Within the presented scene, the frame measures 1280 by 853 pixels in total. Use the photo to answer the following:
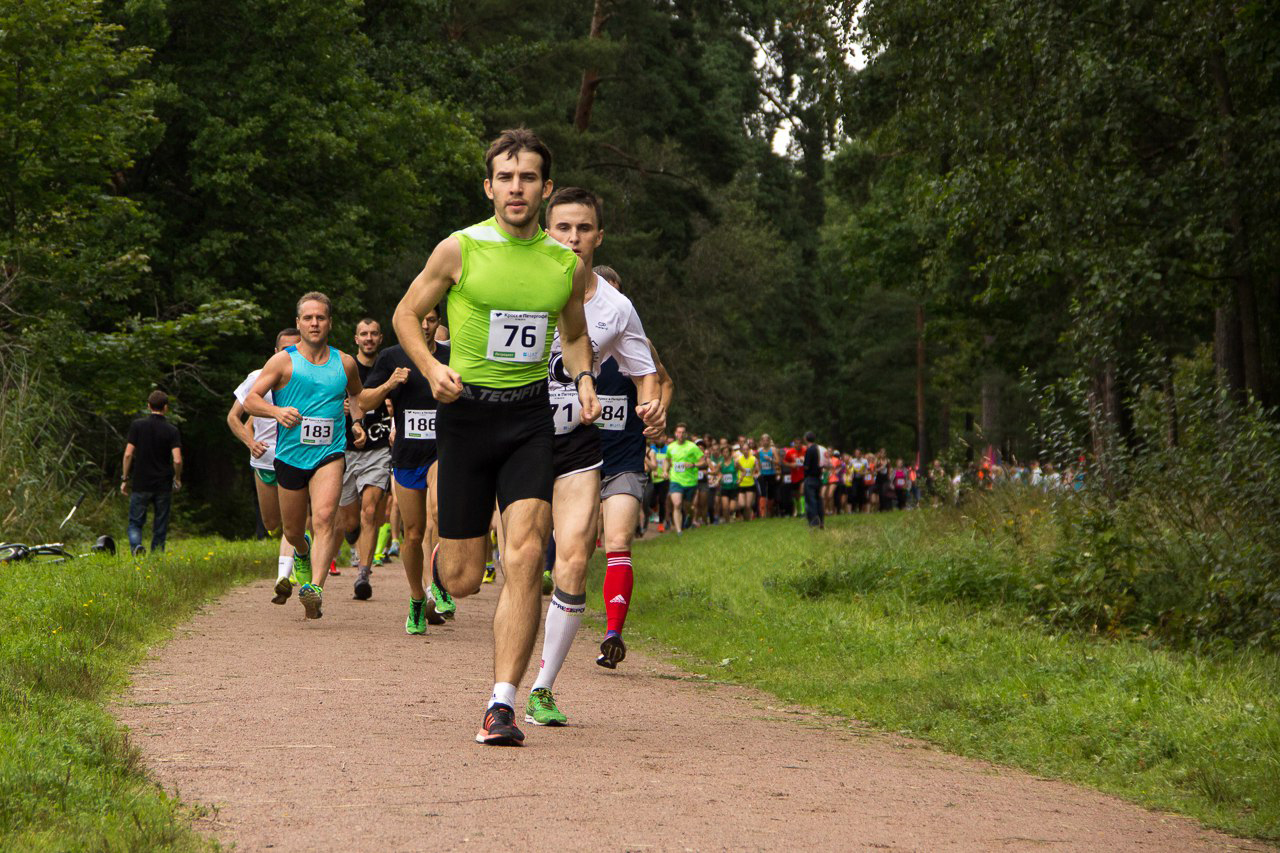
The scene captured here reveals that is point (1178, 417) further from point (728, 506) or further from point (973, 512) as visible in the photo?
point (728, 506)

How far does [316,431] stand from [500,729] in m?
5.66

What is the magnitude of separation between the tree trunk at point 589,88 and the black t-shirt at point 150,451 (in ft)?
90.6

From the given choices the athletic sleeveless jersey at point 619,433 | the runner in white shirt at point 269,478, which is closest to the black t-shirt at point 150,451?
the runner in white shirt at point 269,478

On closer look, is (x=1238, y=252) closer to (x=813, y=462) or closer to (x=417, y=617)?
(x=417, y=617)

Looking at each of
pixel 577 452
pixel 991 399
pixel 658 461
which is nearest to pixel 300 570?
pixel 577 452

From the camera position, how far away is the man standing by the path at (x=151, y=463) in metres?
19.4

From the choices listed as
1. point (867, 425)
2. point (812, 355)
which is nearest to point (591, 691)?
point (812, 355)

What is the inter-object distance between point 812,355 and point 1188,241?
197ft

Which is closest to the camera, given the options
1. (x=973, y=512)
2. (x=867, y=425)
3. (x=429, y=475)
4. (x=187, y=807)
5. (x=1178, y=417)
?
(x=187, y=807)

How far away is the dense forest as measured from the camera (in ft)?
57.9

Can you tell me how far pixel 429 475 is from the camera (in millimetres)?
11859

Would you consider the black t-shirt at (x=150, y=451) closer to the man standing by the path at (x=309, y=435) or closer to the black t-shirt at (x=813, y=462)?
the man standing by the path at (x=309, y=435)

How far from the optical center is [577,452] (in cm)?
707

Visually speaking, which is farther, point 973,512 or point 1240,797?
point 973,512
